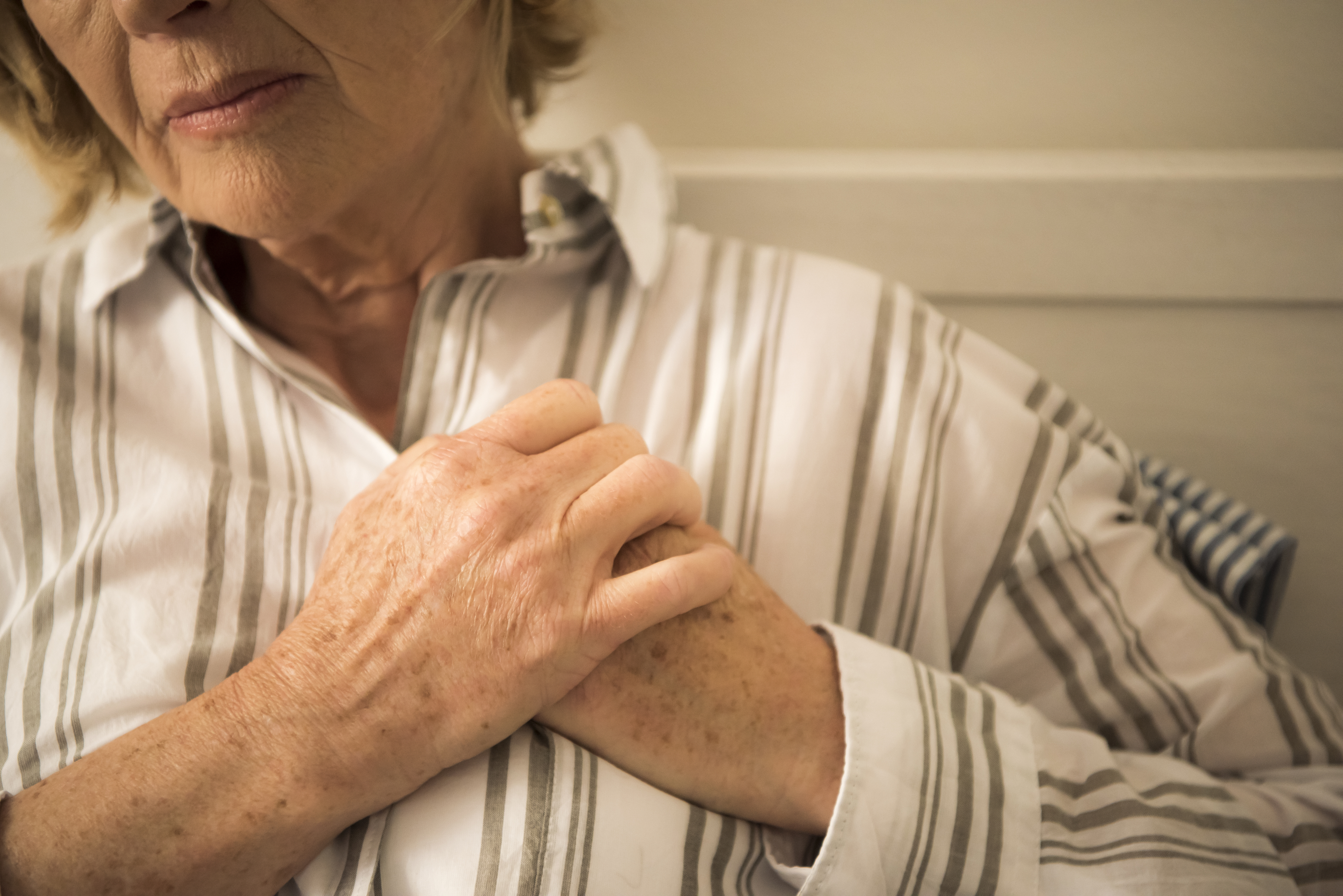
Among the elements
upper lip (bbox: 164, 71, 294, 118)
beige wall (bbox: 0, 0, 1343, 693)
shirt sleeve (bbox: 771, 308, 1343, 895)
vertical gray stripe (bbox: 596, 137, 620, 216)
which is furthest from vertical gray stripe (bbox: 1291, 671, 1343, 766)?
upper lip (bbox: 164, 71, 294, 118)

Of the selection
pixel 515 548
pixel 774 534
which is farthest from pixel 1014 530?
pixel 515 548

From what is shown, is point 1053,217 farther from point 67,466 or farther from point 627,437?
point 67,466

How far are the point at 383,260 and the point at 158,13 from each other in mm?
245

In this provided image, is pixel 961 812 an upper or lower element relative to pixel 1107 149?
lower

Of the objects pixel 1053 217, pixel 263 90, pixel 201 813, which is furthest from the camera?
pixel 1053 217

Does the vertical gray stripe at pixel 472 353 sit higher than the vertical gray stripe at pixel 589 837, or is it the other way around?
the vertical gray stripe at pixel 472 353

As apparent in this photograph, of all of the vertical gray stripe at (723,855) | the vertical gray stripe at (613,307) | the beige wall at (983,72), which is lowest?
the vertical gray stripe at (723,855)

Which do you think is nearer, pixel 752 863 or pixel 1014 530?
pixel 752 863

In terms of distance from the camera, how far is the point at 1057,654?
2.29 feet

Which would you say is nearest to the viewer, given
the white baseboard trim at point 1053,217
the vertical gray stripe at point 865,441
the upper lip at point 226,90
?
the upper lip at point 226,90

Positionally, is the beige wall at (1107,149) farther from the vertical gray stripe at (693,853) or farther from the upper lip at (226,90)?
the vertical gray stripe at (693,853)

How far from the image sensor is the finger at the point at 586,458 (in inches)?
21.2

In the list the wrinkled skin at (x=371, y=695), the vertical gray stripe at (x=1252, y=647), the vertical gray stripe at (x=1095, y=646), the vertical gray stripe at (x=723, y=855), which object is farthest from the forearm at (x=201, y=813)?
the vertical gray stripe at (x=1252, y=647)

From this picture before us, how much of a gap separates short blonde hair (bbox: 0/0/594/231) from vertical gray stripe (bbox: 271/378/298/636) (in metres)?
0.33
